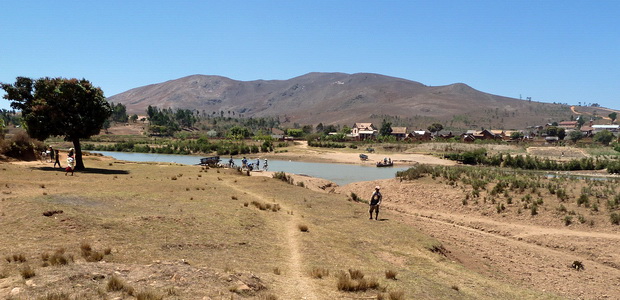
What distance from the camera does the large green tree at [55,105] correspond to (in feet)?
105

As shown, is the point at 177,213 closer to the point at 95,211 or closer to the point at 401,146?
the point at 95,211

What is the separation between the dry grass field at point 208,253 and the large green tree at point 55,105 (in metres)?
11.4

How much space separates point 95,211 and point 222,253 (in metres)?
6.58

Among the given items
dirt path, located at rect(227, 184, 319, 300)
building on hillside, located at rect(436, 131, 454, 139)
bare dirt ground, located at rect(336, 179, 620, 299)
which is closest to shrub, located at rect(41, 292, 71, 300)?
dirt path, located at rect(227, 184, 319, 300)

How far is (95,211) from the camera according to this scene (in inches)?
633

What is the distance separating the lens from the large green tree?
32.1 meters

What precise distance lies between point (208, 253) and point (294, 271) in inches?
114

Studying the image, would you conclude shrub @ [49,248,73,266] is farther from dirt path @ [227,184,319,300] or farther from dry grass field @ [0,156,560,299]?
dirt path @ [227,184,319,300]

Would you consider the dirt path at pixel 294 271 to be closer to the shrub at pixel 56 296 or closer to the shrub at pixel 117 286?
the shrub at pixel 117 286

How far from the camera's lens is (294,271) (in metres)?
12.0

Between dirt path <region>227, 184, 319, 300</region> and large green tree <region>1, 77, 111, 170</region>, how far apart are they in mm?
23182

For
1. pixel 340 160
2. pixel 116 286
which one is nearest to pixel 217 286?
pixel 116 286

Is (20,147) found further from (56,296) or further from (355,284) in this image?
(355,284)

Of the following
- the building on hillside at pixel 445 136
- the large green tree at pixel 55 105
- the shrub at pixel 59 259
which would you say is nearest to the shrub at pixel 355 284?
the shrub at pixel 59 259
